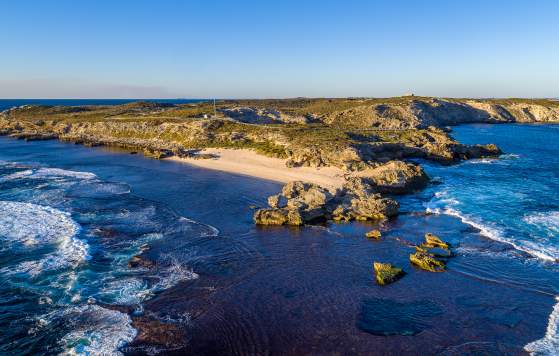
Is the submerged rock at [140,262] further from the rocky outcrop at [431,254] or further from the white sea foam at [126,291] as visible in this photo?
the rocky outcrop at [431,254]

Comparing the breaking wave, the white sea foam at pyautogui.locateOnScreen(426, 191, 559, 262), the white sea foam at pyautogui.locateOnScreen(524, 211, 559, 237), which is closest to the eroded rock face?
the white sea foam at pyautogui.locateOnScreen(426, 191, 559, 262)

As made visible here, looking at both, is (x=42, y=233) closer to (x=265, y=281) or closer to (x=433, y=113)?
(x=265, y=281)

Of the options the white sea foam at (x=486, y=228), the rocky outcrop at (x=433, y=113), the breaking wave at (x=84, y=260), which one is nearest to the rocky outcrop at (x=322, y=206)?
the white sea foam at (x=486, y=228)

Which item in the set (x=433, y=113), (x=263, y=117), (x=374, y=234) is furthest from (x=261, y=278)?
(x=433, y=113)

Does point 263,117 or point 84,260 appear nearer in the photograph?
point 84,260

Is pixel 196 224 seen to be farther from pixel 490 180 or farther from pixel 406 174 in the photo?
pixel 490 180

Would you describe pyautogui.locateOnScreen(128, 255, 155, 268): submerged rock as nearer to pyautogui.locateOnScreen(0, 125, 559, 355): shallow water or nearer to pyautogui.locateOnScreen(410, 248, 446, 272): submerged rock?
pyautogui.locateOnScreen(0, 125, 559, 355): shallow water
